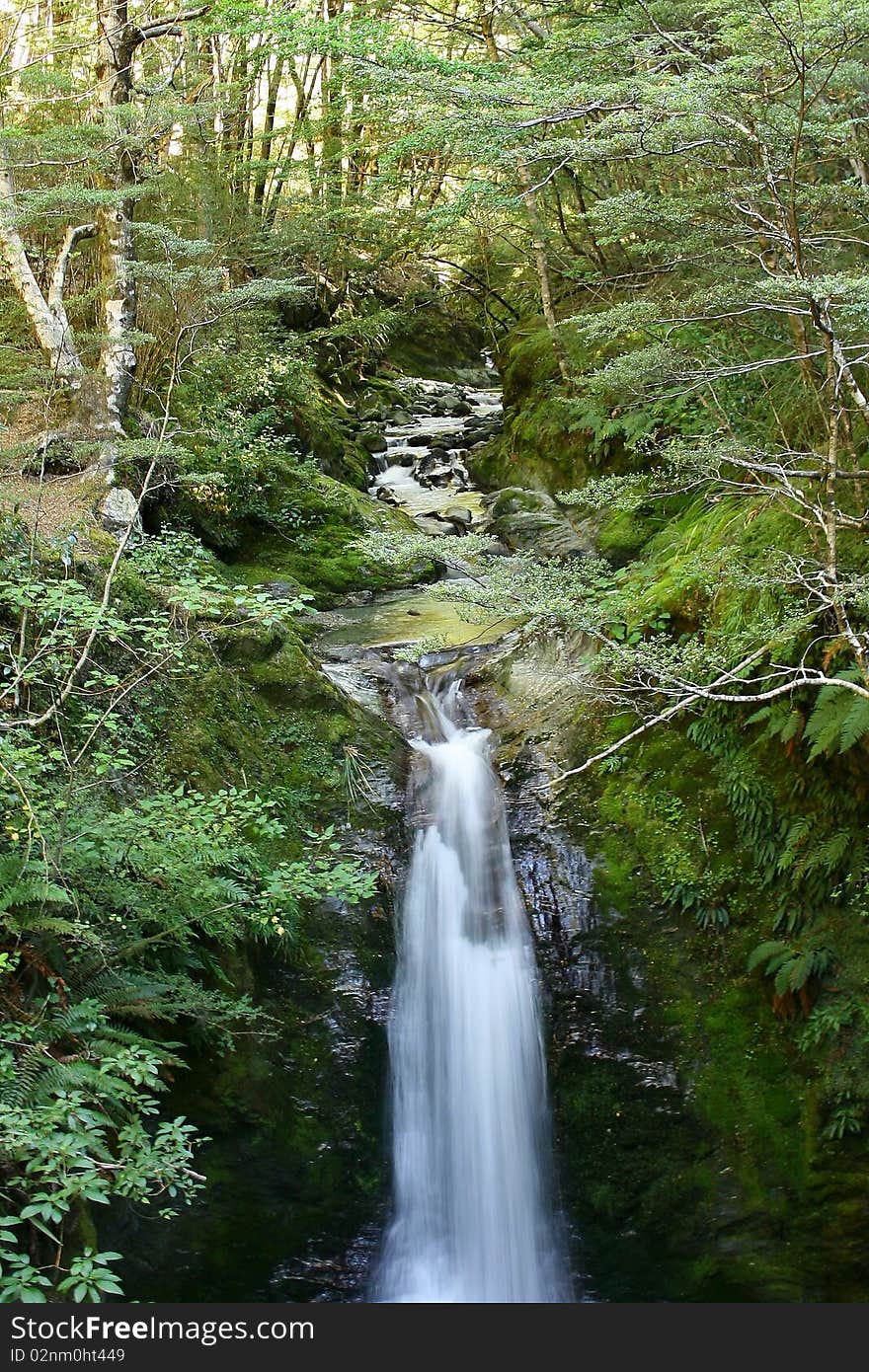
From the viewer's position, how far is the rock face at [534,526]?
11.9 m

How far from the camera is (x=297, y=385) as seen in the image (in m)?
13.7

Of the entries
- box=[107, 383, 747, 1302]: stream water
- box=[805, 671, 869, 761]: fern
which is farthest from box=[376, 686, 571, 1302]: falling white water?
box=[805, 671, 869, 761]: fern

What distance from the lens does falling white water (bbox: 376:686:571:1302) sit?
620 centimetres

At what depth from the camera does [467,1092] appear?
666 cm

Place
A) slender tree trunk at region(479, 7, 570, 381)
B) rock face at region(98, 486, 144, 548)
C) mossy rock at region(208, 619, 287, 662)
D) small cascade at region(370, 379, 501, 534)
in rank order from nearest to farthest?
mossy rock at region(208, 619, 287, 662)
rock face at region(98, 486, 144, 548)
slender tree trunk at region(479, 7, 570, 381)
small cascade at region(370, 379, 501, 534)

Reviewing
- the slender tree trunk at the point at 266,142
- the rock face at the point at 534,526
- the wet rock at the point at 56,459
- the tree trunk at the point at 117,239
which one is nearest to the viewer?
the wet rock at the point at 56,459

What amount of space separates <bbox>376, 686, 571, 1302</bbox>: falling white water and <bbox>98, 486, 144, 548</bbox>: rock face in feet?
12.7

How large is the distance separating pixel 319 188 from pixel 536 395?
5918mm

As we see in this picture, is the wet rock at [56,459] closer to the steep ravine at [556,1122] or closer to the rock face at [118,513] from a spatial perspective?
the rock face at [118,513]

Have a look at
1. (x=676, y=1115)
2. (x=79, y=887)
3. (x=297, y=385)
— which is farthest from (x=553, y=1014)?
(x=297, y=385)

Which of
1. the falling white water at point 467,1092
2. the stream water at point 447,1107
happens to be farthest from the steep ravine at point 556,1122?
the falling white water at point 467,1092

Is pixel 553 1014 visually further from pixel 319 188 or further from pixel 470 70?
pixel 319 188

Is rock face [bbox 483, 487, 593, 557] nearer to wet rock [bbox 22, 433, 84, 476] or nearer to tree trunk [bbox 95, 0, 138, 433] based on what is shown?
tree trunk [bbox 95, 0, 138, 433]

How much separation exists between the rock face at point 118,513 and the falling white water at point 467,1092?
153 inches
